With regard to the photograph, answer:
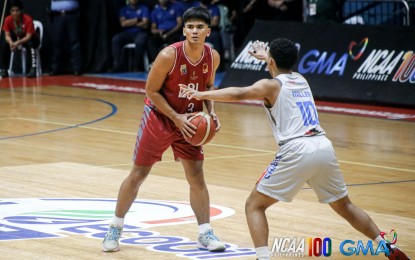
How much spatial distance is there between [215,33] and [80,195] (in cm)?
1310

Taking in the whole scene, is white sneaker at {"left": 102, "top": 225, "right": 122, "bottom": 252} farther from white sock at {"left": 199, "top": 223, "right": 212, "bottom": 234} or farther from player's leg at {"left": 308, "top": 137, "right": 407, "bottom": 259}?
player's leg at {"left": 308, "top": 137, "right": 407, "bottom": 259}

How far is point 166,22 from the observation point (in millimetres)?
23297

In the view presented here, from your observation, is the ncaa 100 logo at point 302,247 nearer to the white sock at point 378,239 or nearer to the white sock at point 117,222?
the white sock at point 378,239

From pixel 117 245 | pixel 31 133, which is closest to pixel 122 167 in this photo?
pixel 31 133

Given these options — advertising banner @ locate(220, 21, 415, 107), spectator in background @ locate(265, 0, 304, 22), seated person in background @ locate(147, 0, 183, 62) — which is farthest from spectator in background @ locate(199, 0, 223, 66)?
advertising banner @ locate(220, 21, 415, 107)

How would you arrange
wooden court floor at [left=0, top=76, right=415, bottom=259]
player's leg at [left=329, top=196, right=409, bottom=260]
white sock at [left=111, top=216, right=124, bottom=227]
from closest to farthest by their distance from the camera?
player's leg at [left=329, top=196, right=409, bottom=260]
white sock at [left=111, top=216, right=124, bottom=227]
wooden court floor at [left=0, top=76, right=415, bottom=259]

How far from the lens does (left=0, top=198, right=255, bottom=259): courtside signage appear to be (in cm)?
809

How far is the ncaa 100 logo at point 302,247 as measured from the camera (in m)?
7.86

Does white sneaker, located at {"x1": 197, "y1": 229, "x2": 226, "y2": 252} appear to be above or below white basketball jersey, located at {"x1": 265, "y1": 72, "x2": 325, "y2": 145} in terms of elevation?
below

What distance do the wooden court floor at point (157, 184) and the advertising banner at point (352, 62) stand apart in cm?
113

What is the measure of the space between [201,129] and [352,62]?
10.7 meters

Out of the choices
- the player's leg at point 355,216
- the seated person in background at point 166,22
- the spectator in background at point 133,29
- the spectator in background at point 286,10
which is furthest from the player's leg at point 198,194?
the spectator in background at point 133,29

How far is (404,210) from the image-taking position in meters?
9.87

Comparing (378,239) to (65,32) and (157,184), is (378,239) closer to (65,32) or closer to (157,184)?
(157,184)
